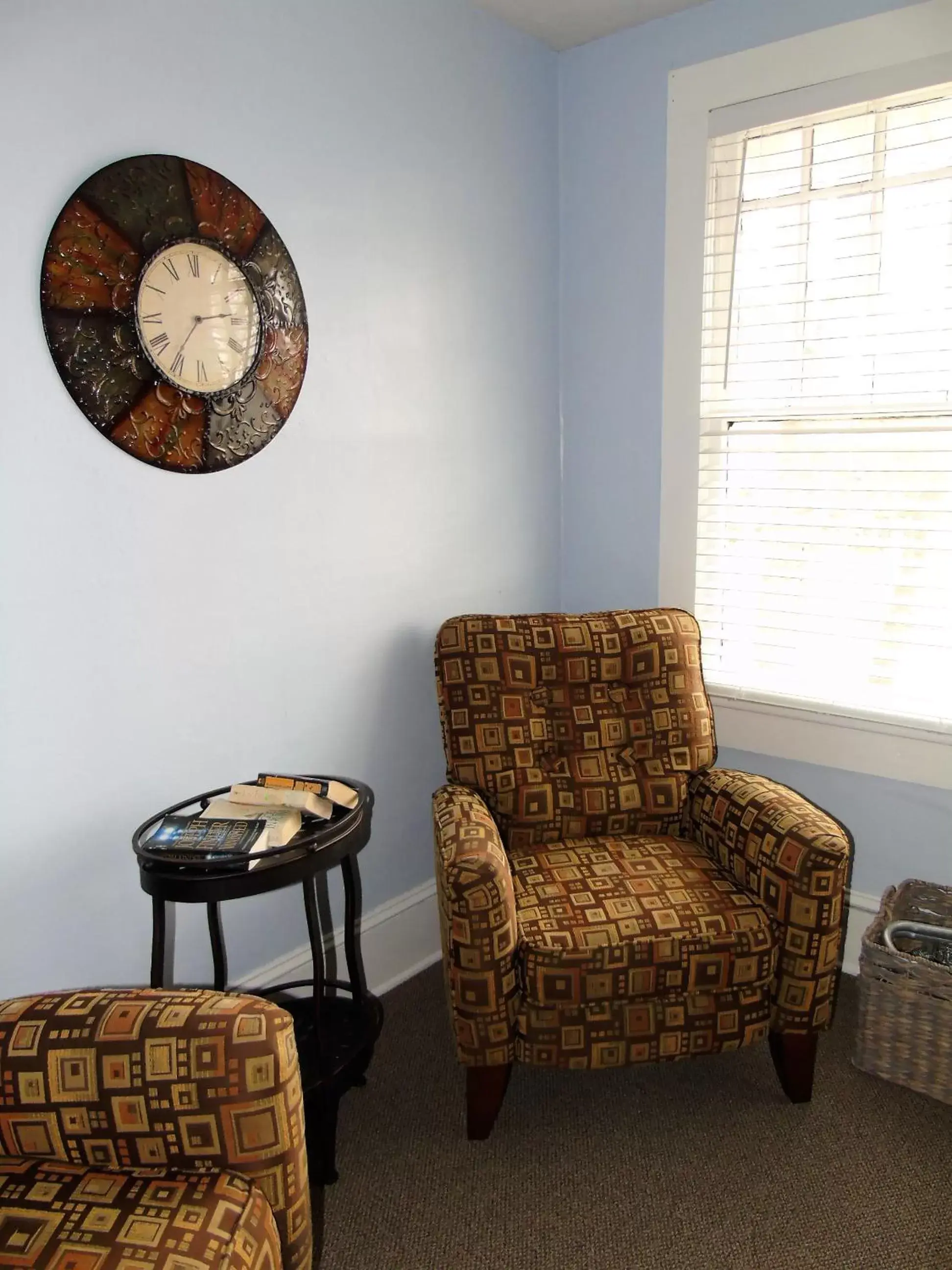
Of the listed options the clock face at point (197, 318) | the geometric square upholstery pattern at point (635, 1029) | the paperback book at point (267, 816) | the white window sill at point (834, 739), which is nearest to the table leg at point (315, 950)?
the paperback book at point (267, 816)

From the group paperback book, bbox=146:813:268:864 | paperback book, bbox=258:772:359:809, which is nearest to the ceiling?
paperback book, bbox=258:772:359:809

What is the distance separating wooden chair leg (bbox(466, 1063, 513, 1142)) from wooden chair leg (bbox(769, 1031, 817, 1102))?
0.59 metres

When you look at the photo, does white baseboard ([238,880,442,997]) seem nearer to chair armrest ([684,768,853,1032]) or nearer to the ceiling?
chair armrest ([684,768,853,1032])

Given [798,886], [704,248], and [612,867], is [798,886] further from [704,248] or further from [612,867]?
[704,248]

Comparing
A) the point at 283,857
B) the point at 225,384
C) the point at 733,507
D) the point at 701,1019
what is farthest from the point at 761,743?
the point at 225,384

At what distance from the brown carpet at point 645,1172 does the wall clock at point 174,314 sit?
4.89ft

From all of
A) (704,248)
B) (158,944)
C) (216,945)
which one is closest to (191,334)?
(158,944)

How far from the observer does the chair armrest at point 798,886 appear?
71.2 inches

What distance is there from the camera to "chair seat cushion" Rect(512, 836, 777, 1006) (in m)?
1.77

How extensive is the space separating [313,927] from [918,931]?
137 cm

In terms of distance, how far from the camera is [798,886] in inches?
71.6

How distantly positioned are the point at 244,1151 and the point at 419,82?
2355mm

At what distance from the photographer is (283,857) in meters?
1.64

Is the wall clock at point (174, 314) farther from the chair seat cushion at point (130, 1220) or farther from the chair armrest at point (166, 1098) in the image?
the chair seat cushion at point (130, 1220)
